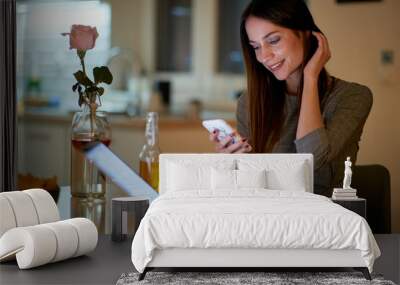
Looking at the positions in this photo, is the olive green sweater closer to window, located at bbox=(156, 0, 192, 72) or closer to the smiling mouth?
the smiling mouth

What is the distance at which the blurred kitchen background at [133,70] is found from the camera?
7461mm

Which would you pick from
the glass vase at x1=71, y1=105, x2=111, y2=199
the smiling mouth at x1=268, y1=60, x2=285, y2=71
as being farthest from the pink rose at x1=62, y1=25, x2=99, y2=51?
the smiling mouth at x1=268, y1=60, x2=285, y2=71

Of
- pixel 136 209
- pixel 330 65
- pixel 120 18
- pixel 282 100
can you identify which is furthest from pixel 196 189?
pixel 120 18

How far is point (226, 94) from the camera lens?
298 inches

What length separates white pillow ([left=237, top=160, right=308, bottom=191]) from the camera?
15.1 feet

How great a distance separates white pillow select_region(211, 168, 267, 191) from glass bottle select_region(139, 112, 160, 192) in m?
0.34

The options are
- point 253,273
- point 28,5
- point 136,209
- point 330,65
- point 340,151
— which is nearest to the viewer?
point 253,273

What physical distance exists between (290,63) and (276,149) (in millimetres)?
533

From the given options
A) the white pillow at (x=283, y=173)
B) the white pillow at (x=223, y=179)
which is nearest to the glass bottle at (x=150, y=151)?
the white pillow at (x=223, y=179)

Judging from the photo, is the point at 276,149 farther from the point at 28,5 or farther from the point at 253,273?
the point at 28,5

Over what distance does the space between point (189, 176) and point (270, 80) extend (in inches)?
34.0

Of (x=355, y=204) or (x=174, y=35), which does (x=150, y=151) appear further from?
(x=174, y=35)

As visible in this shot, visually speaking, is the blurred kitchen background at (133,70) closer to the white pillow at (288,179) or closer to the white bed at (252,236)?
the white pillow at (288,179)

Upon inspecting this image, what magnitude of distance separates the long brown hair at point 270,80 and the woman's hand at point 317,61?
6 cm
